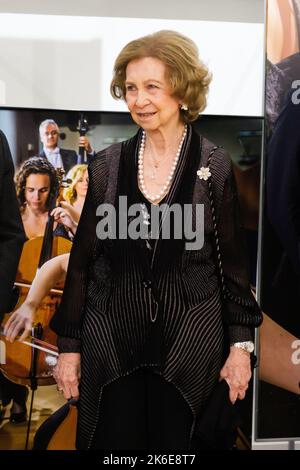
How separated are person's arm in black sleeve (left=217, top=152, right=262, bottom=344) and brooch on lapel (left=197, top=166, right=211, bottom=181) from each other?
0.07m

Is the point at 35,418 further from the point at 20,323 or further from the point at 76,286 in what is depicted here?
the point at 76,286

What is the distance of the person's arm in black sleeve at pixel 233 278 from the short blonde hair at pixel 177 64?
0.87 ft

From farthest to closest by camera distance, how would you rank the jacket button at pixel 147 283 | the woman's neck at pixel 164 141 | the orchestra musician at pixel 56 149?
the orchestra musician at pixel 56 149 → the woman's neck at pixel 164 141 → the jacket button at pixel 147 283

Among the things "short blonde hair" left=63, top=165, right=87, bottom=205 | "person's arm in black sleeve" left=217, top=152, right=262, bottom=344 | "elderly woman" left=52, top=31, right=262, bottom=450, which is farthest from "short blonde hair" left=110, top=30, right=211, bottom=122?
"short blonde hair" left=63, top=165, right=87, bottom=205

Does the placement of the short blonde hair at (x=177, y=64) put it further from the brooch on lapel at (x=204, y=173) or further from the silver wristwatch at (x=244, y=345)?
the silver wristwatch at (x=244, y=345)

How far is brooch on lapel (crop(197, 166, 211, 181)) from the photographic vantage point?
1838 mm

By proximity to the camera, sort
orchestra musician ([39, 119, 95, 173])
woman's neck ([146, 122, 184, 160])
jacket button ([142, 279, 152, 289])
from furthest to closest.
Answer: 1. orchestra musician ([39, 119, 95, 173])
2. woman's neck ([146, 122, 184, 160])
3. jacket button ([142, 279, 152, 289])

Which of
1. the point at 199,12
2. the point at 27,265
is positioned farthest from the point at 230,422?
the point at 199,12

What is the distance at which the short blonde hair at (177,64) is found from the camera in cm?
182

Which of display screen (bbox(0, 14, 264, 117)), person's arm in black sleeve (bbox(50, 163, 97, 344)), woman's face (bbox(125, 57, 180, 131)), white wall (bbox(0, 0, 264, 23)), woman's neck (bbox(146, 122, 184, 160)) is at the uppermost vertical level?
white wall (bbox(0, 0, 264, 23))

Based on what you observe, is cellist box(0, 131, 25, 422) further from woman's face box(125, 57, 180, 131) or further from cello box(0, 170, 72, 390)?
woman's face box(125, 57, 180, 131)

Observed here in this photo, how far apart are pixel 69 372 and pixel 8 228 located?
558 mm

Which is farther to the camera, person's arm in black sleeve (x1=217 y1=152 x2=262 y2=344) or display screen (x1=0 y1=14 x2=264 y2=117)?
display screen (x1=0 y1=14 x2=264 y2=117)

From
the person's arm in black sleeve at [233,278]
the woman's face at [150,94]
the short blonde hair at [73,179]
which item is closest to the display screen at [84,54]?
the short blonde hair at [73,179]
